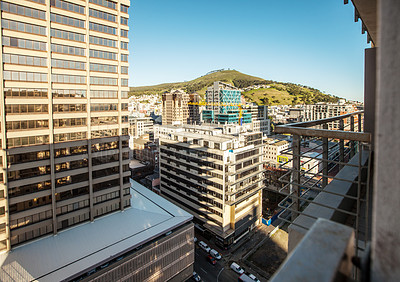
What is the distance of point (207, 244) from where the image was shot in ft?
80.8

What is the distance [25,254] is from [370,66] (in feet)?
57.1

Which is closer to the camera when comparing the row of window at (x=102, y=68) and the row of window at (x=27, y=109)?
the row of window at (x=27, y=109)

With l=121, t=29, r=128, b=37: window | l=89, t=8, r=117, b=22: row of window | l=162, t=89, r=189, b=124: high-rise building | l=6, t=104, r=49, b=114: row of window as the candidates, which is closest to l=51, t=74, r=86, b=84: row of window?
l=6, t=104, r=49, b=114: row of window

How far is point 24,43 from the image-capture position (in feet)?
43.3

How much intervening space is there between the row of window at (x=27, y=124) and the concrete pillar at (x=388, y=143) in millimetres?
16425

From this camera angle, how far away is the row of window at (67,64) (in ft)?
46.9

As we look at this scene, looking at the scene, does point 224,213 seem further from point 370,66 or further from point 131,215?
point 370,66

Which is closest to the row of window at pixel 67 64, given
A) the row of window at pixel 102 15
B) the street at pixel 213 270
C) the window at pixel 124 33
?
the row of window at pixel 102 15

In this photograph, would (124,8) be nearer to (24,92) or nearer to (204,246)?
(24,92)

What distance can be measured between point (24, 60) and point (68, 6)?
4370 mm

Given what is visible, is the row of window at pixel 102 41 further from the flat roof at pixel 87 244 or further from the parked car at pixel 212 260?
the parked car at pixel 212 260

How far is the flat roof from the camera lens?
39.2ft

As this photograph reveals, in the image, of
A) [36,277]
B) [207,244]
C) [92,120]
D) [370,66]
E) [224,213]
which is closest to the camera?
[370,66]

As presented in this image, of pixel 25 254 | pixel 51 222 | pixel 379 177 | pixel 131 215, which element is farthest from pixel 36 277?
pixel 379 177
